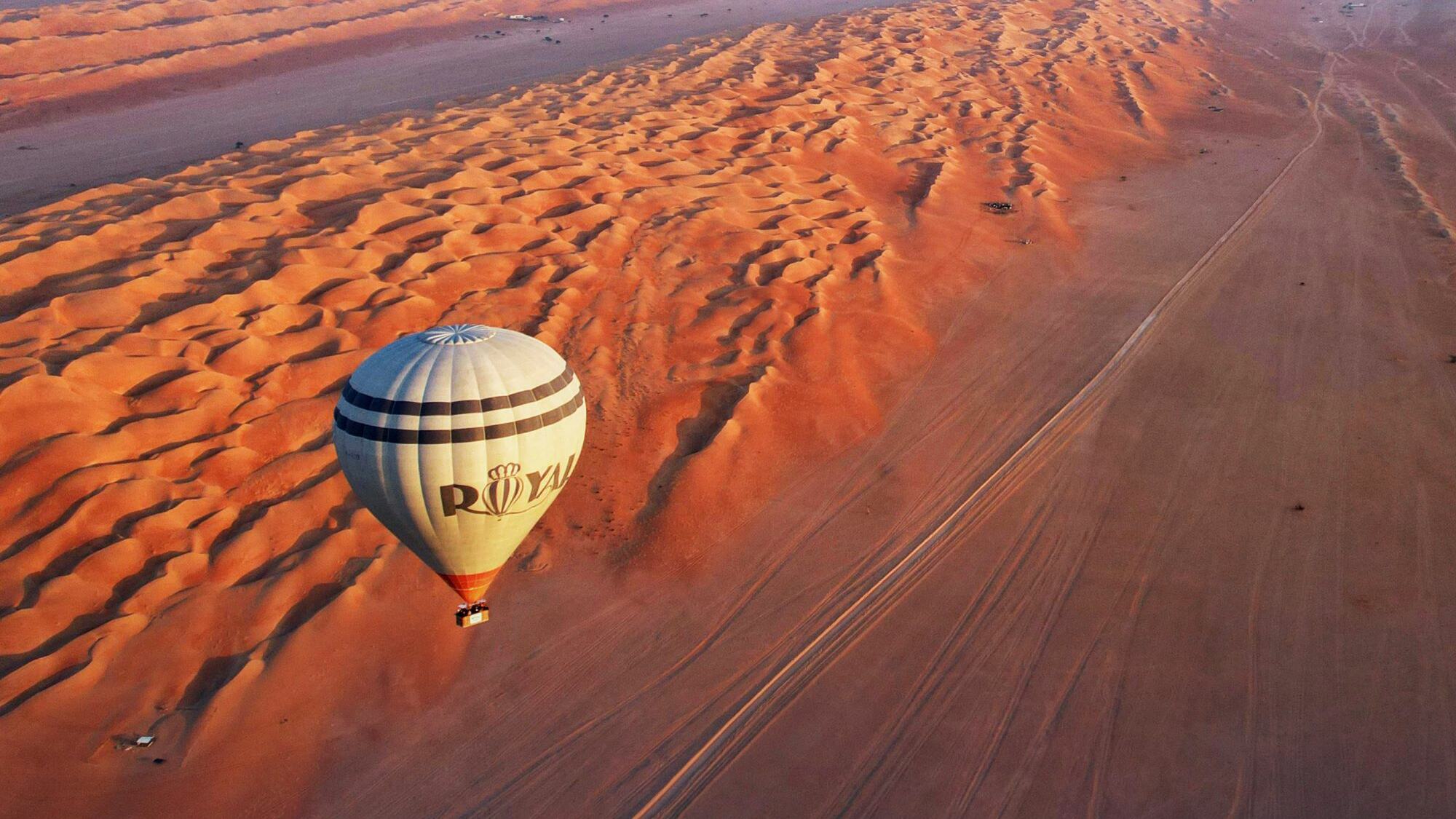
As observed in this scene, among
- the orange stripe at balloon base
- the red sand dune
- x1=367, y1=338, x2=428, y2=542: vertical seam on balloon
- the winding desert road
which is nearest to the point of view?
x1=367, y1=338, x2=428, y2=542: vertical seam on balloon

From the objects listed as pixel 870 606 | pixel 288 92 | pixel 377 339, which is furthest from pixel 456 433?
pixel 288 92

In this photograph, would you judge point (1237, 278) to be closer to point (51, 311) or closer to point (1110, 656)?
point (1110, 656)

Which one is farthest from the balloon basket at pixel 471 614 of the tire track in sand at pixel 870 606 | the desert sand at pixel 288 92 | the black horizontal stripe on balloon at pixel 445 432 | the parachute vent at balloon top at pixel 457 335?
the desert sand at pixel 288 92

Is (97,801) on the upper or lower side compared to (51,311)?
lower

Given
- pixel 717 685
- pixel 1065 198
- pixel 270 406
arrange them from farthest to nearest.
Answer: pixel 1065 198 → pixel 270 406 → pixel 717 685

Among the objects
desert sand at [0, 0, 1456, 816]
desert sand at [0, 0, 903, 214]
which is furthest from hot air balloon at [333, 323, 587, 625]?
desert sand at [0, 0, 903, 214]

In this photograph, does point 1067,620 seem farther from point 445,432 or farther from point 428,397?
point 428,397

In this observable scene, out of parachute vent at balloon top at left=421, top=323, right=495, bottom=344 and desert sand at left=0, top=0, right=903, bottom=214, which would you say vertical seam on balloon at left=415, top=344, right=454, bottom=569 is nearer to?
parachute vent at balloon top at left=421, top=323, right=495, bottom=344

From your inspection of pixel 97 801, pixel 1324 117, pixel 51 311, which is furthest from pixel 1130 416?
pixel 1324 117
